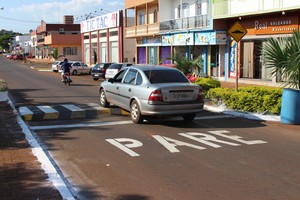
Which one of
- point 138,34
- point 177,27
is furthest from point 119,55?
point 177,27

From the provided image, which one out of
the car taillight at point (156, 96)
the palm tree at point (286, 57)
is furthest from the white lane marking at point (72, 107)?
the palm tree at point (286, 57)

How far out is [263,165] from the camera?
280 inches

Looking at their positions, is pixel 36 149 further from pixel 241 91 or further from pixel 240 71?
pixel 240 71

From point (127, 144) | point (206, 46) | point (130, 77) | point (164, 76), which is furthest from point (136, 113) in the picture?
point (206, 46)

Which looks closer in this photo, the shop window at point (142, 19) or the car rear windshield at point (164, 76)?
the car rear windshield at point (164, 76)

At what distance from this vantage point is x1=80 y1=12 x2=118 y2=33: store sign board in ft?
164

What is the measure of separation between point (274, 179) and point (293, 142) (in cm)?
292

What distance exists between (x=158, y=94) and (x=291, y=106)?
357 centimetres

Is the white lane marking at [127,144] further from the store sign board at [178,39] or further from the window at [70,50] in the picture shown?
the window at [70,50]

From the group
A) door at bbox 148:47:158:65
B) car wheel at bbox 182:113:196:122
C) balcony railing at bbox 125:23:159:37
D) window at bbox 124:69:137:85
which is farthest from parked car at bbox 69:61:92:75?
car wheel at bbox 182:113:196:122

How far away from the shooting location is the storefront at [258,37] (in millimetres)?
22422

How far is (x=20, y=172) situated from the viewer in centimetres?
660

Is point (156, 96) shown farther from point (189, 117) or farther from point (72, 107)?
point (72, 107)

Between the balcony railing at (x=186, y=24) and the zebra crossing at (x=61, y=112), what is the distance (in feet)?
53.6
